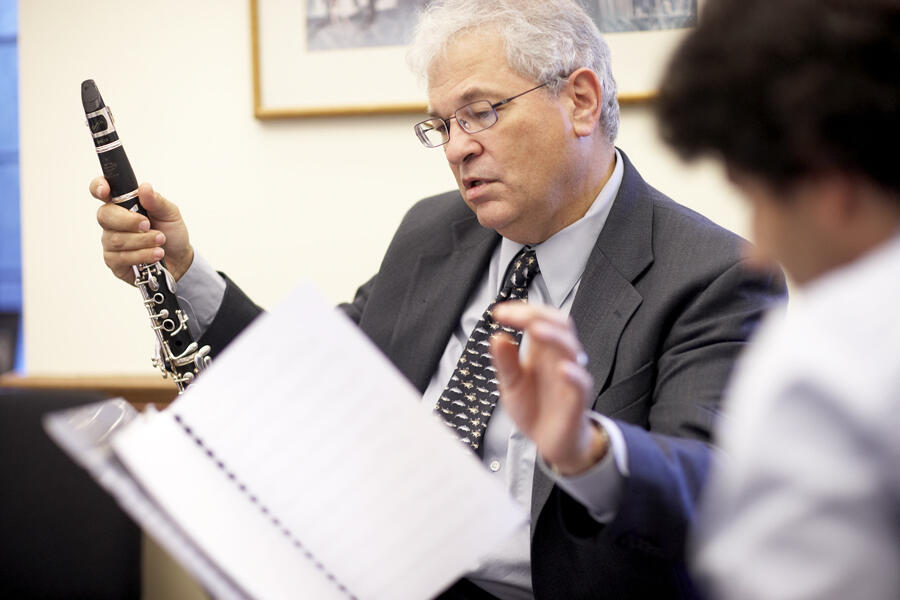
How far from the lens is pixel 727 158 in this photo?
0.55 metres

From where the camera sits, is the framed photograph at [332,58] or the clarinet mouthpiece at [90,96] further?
the framed photograph at [332,58]

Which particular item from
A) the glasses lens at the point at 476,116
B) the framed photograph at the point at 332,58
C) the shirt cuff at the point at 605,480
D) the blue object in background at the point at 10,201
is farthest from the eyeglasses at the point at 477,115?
the blue object in background at the point at 10,201

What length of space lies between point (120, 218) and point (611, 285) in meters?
0.68

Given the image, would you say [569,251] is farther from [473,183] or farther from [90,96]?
[90,96]

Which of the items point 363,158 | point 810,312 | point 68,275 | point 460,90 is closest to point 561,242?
point 460,90

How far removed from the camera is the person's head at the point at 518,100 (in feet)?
4.09

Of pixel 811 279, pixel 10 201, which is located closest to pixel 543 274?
pixel 811 279

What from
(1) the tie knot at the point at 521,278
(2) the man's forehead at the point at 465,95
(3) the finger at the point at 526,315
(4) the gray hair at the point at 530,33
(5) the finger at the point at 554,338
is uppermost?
(4) the gray hair at the point at 530,33

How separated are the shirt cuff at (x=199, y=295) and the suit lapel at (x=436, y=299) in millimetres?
285

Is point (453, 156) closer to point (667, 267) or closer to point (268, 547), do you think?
point (667, 267)

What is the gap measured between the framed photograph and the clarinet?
1.79ft

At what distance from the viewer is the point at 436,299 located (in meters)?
1.38

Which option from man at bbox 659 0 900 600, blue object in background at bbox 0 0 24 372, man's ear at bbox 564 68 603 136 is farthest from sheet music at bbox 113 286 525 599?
blue object in background at bbox 0 0 24 372

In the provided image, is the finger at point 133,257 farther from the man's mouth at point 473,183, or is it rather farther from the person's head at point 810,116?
the person's head at point 810,116
